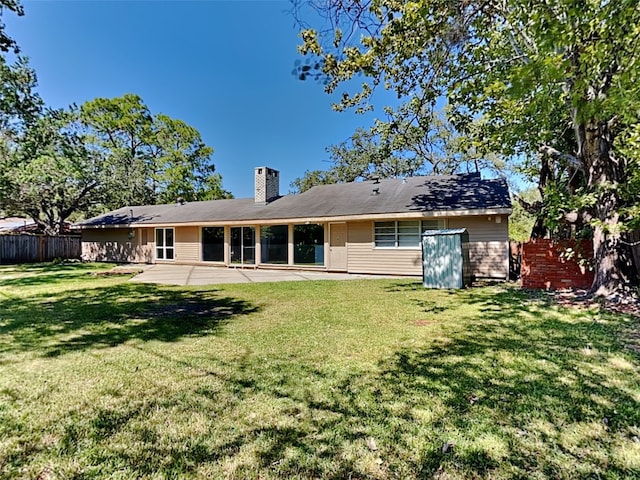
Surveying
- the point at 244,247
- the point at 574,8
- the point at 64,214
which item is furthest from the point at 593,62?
the point at 64,214

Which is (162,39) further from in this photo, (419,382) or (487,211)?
(419,382)

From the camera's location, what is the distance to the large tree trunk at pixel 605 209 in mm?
7391

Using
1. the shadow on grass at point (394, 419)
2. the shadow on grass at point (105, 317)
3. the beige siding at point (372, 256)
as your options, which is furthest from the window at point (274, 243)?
the shadow on grass at point (394, 419)

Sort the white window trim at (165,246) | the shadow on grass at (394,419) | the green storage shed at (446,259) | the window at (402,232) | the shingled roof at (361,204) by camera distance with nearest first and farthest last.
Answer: the shadow on grass at (394,419) < the green storage shed at (446,259) < the shingled roof at (361,204) < the window at (402,232) < the white window trim at (165,246)

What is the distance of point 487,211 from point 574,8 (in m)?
6.93

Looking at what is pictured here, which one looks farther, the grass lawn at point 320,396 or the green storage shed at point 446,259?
the green storage shed at point 446,259

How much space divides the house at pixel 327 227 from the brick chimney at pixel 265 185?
5 cm

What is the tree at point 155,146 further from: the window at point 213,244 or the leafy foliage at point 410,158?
the window at point 213,244

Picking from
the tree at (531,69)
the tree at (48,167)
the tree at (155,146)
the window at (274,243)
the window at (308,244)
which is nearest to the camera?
the tree at (531,69)

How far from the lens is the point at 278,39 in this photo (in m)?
11.4

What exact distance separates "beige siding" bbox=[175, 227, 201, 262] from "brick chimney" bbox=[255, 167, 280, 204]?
3.46 meters

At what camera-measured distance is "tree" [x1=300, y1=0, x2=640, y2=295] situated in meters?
4.73

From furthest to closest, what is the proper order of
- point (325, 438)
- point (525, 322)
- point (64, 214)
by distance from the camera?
1. point (64, 214)
2. point (525, 322)
3. point (325, 438)

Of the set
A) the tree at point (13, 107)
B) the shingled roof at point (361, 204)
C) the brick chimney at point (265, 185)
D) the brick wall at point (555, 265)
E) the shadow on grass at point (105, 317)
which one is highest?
the tree at point (13, 107)
